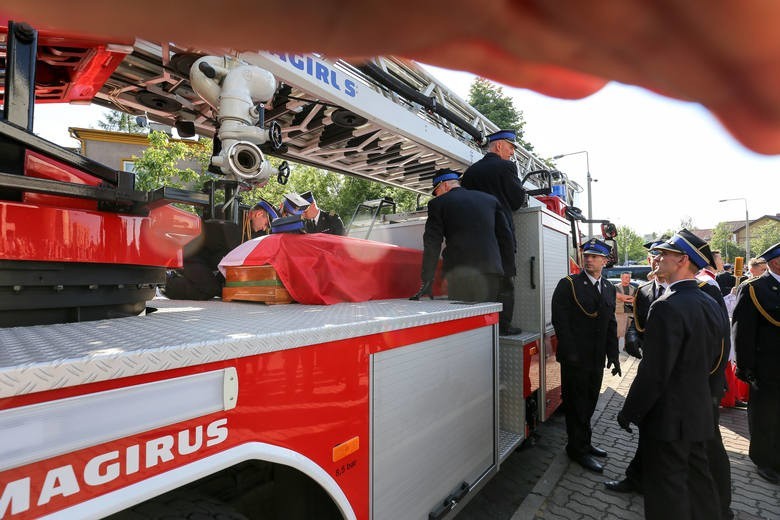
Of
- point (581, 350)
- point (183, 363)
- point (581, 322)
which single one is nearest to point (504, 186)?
point (581, 322)

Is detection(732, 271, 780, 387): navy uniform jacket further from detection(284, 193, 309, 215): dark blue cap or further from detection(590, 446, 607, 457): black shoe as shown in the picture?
detection(284, 193, 309, 215): dark blue cap

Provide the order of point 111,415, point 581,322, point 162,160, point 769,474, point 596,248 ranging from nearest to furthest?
point 111,415 < point 769,474 < point 581,322 < point 596,248 < point 162,160

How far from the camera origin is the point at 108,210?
4.93ft

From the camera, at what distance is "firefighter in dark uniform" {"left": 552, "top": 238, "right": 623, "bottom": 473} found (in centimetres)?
359

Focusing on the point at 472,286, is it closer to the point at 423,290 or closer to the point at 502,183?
the point at 423,290

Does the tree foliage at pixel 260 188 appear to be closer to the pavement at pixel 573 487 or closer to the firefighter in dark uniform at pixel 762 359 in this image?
the pavement at pixel 573 487

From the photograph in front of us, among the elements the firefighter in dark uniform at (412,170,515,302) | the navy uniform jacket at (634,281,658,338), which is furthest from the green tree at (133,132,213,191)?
the navy uniform jacket at (634,281,658,338)

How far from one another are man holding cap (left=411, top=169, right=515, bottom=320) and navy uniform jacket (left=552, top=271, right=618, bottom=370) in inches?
23.6

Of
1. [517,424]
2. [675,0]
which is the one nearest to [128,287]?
[675,0]

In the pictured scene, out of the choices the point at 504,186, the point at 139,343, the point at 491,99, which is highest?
the point at 504,186

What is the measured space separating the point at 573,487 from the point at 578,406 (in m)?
0.67

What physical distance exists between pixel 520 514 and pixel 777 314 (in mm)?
2842

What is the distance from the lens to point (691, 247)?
8.59 feet

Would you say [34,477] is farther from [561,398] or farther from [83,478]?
[561,398]
